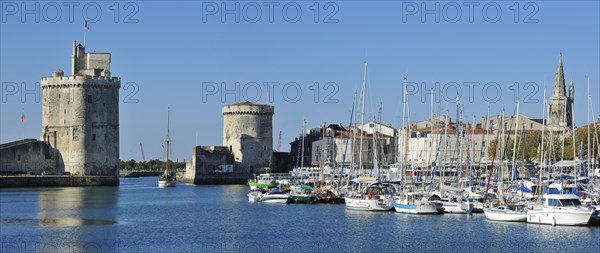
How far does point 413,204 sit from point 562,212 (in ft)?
27.8

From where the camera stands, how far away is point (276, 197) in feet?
173

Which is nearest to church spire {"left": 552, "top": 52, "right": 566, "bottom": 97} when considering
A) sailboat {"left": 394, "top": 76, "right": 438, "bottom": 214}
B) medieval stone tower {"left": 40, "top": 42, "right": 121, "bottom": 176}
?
medieval stone tower {"left": 40, "top": 42, "right": 121, "bottom": 176}

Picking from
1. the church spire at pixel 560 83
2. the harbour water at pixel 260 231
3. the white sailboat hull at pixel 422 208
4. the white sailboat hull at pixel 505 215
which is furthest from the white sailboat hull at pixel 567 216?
the church spire at pixel 560 83

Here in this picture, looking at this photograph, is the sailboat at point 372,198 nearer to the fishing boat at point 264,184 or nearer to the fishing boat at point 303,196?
the fishing boat at point 303,196

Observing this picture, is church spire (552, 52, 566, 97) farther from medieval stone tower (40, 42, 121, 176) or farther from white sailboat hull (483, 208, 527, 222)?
white sailboat hull (483, 208, 527, 222)

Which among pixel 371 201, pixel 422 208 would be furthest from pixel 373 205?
pixel 422 208

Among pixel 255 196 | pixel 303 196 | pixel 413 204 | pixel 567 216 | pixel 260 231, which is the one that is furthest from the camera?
pixel 255 196

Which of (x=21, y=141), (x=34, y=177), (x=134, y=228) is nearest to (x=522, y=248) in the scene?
(x=134, y=228)

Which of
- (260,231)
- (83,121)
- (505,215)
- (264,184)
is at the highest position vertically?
(83,121)

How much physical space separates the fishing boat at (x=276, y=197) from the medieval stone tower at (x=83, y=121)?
2339 cm

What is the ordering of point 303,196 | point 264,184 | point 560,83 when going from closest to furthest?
point 303,196 → point 264,184 → point 560,83

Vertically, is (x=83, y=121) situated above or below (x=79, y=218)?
above

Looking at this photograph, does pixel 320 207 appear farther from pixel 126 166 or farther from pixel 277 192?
pixel 126 166

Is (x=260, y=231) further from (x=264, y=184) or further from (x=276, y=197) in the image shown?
(x=264, y=184)
